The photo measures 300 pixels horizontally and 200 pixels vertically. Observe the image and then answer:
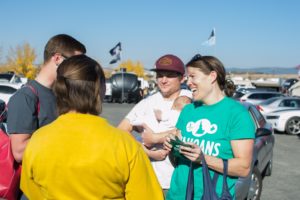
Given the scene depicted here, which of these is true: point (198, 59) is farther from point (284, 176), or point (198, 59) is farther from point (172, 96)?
point (284, 176)

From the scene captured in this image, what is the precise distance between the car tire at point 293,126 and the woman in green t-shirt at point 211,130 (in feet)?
44.8

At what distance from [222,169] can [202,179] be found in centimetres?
18

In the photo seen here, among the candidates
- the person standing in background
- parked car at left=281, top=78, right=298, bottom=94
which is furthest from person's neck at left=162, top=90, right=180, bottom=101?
parked car at left=281, top=78, right=298, bottom=94

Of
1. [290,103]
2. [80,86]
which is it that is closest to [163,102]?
[80,86]

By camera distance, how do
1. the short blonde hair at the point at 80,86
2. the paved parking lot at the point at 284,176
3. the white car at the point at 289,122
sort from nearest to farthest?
1. the short blonde hair at the point at 80,86
2. the paved parking lot at the point at 284,176
3. the white car at the point at 289,122

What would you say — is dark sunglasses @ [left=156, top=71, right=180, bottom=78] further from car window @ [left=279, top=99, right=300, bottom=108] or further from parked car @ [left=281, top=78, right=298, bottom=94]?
parked car @ [left=281, top=78, right=298, bottom=94]

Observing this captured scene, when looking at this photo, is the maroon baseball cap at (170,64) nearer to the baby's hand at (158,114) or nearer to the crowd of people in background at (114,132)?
the crowd of people in background at (114,132)

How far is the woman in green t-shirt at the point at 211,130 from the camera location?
2.59 m

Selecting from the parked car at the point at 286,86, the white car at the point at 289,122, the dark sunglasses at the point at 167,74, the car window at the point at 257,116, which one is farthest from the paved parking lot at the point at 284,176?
the parked car at the point at 286,86

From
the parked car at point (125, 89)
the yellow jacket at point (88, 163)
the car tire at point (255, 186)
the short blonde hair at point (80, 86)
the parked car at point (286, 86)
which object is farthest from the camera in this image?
the parked car at point (286, 86)

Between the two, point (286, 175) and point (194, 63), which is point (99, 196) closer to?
point (194, 63)

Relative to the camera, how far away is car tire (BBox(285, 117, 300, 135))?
15.8 metres

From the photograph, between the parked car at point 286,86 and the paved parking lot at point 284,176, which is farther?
the parked car at point 286,86

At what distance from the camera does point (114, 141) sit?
1.82m
